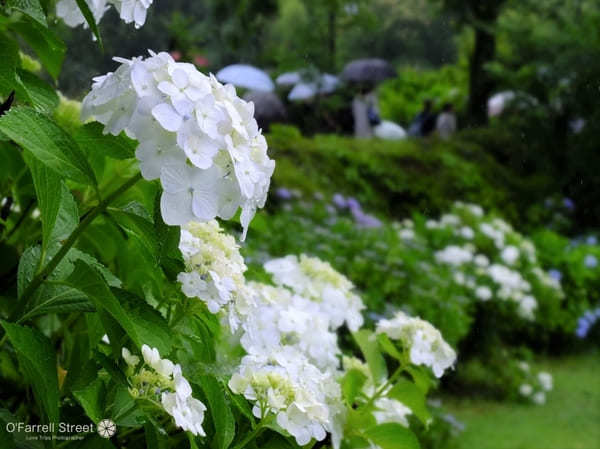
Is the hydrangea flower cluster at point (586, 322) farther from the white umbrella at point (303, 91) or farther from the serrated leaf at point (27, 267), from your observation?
the serrated leaf at point (27, 267)

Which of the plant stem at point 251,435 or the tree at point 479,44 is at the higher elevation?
the plant stem at point 251,435

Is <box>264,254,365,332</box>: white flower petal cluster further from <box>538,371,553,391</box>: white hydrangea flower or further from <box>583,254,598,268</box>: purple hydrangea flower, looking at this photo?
<box>583,254,598,268</box>: purple hydrangea flower

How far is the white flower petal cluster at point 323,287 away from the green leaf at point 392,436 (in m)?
0.26

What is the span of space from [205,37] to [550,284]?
3.73m

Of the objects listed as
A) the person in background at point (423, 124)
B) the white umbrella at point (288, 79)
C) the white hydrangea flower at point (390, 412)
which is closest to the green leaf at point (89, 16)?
the white hydrangea flower at point (390, 412)

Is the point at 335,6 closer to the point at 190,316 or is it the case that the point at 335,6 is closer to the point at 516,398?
the point at 516,398

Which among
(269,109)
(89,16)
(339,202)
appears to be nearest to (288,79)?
(269,109)

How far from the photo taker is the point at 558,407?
377cm

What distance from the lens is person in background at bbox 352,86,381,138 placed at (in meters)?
6.94

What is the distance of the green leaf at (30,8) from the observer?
719 mm

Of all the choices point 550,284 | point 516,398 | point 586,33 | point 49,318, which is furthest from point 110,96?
point 586,33

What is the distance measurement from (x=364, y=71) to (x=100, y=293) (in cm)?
753

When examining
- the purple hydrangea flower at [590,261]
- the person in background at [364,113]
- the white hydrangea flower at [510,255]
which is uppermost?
the white hydrangea flower at [510,255]

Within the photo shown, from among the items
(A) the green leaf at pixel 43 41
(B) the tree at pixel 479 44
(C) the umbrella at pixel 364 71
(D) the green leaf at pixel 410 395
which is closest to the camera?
(A) the green leaf at pixel 43 41
